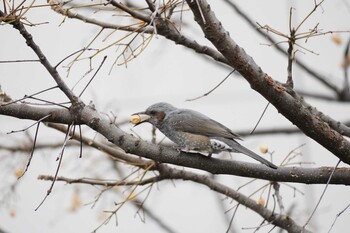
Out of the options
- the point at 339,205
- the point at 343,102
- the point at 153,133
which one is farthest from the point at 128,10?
the point at 339,205

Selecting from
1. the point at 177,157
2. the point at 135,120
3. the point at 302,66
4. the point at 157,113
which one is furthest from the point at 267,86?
the point at 302,66

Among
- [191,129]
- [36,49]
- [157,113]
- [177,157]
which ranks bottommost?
[177,157]

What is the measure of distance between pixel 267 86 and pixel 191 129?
104 cm

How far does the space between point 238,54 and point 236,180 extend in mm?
2898

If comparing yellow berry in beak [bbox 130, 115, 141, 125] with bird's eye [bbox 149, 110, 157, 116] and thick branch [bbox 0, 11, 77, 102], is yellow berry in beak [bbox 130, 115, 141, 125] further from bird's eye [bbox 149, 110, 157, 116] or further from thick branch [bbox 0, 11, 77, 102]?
thick branch [bbox 0, 11, 77, 102]

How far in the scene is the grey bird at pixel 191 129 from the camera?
319 cm

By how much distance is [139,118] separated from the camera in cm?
325

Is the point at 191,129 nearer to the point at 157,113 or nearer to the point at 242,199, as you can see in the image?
the point at 157,113

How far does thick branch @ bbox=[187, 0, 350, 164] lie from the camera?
2.29 m

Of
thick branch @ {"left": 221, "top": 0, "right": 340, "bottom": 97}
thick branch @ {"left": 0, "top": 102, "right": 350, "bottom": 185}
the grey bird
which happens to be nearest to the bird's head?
the grey bird

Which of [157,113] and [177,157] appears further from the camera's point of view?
[157,113]

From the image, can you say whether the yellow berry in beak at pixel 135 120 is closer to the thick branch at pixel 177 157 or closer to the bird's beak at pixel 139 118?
the bird's beak at pixel 139 118

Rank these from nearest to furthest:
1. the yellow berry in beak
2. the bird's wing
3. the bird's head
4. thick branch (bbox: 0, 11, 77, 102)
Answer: thick branch (bbox: 0, 11, 77, 102) → the yellow berry in beak → the bird's wing → the bird's head

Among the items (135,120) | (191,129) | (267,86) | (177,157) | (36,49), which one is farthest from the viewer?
(191,129)
